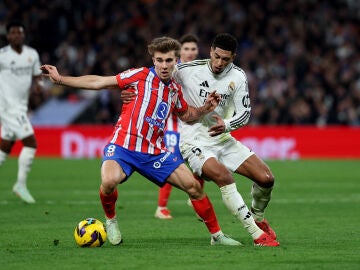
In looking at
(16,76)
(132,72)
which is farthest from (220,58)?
(16,76)

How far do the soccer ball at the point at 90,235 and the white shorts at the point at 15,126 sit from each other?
5203 mm

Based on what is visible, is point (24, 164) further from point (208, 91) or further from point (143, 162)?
point (143, 162)

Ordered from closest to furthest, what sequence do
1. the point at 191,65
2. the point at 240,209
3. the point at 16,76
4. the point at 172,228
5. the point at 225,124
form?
the point at 240,209 < the point at 225,124 < the point at 191,65 < the point at 172,228 < the point at 16,76

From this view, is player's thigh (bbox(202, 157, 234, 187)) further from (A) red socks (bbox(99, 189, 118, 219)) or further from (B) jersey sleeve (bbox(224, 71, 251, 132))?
(A) red socks (bbox(99, 189, 118, 219))

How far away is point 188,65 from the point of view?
8930mm

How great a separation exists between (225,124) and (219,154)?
602 millimetres

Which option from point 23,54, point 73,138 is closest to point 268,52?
point 73,138

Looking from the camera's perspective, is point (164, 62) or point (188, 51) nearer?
point (164, 62)

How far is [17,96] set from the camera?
13.3 meters

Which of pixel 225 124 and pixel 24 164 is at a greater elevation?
pixel 225 124

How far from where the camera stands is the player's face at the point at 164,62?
815cm

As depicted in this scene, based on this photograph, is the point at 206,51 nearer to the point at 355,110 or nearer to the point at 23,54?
the point at 355,110

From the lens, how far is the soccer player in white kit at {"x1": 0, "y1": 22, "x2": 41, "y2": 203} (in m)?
13.0

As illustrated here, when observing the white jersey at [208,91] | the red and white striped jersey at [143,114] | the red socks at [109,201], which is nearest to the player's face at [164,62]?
the red and white striped jersey at [143,114]
